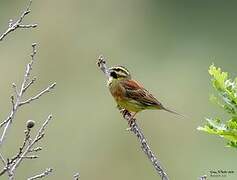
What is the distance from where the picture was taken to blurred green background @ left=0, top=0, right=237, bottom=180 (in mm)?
16344

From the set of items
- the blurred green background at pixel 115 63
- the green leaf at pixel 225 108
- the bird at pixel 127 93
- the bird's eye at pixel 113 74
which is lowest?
the green leaf at pixel 225 108

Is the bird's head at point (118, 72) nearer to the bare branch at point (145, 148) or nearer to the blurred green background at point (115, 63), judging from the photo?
the bare branch at point (145, 148)

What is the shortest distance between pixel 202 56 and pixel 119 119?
16.4ft

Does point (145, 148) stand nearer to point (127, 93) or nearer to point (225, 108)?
point (225, 108)

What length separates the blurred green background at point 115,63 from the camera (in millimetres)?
16344

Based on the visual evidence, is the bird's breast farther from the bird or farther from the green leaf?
the green leaf

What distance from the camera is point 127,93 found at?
7.20 m

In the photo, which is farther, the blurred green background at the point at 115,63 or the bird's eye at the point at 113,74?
the blurred green background at the point at 115,63

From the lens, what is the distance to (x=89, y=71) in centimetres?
2120

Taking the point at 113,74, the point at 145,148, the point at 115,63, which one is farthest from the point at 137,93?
the point at 115,63

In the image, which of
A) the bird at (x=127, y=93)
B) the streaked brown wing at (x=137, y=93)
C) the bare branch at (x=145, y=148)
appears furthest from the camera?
the streaked brown wing at (x=137, y=93)

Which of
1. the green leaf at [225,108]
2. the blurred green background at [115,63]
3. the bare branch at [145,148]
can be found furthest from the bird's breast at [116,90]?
the blurred green background at [115,63]

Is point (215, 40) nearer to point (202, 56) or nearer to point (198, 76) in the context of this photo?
point (202, 56)

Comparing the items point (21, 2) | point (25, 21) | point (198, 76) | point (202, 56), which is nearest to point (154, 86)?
point (198, 76)
